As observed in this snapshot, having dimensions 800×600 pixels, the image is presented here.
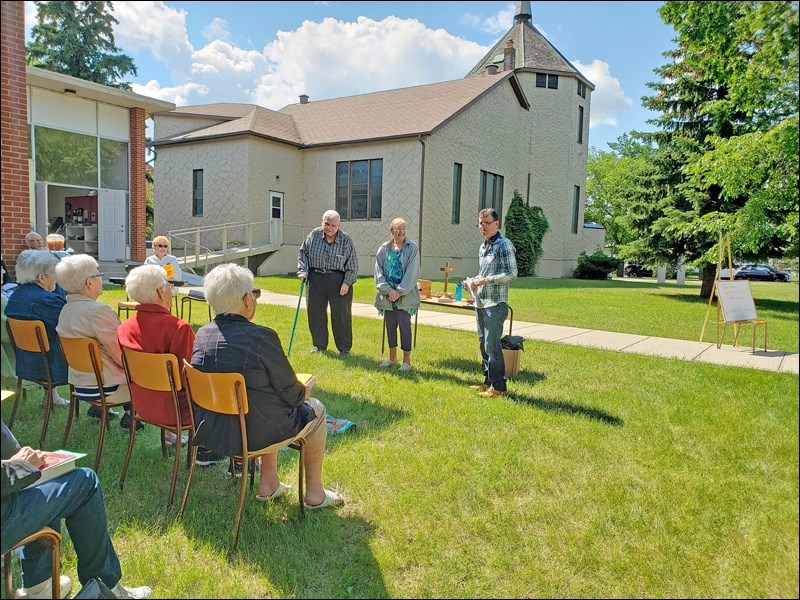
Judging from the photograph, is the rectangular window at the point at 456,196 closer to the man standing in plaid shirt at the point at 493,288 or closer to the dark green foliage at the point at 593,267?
the dark green foliage at the point at 593,267

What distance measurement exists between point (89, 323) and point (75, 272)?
1.16 ft

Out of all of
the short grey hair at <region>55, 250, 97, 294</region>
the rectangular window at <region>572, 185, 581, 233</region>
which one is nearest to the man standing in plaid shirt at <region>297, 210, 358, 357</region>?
the short grey hair at <region>55, 250, 97, 294</region>

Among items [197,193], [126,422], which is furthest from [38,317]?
[197,193]

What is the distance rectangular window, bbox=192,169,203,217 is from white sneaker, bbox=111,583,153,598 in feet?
62.5

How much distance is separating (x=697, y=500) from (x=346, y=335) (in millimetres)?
4724

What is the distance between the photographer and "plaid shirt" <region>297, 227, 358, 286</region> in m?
6.89

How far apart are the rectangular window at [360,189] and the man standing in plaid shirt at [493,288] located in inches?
546

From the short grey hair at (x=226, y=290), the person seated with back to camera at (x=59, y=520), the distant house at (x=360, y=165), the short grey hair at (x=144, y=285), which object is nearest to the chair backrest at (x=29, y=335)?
the short grey hair at (x=144, y=285)

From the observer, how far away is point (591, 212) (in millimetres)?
44406

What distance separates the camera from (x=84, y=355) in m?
3.65

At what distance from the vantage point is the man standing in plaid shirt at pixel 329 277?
22.6 feet

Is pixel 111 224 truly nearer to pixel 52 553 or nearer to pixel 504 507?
pixel 52 553

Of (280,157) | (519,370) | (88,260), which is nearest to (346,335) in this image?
(519,370)

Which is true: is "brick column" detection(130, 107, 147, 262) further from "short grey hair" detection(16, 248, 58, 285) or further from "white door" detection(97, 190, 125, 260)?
"short grey hair" detection(16, 248, 58, 285)
